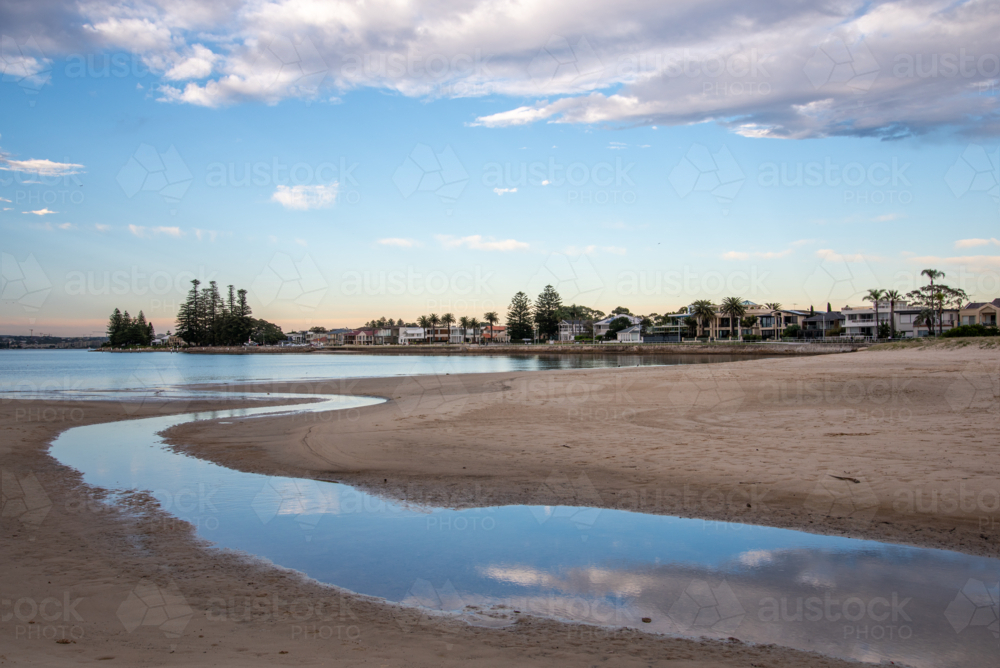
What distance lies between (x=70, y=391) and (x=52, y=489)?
31246mm

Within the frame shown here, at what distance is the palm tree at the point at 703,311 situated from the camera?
13662cm

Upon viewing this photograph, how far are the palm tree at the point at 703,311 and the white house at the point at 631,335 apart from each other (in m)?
13.5

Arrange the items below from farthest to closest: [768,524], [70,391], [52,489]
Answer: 1. [70,391]
2. [52,489]
3. [768,524]

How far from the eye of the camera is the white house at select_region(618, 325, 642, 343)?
144625 mm

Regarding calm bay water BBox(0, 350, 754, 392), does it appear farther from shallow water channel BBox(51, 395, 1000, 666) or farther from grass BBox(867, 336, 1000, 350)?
shallow water channel BBox(51, 395, 1000, 666)

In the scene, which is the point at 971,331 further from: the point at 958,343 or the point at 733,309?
the point at 733,309

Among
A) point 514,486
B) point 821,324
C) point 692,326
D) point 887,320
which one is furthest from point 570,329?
point 514,486

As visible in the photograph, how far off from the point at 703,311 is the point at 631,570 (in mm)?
137060

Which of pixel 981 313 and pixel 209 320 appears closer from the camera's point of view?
pixel 981 313

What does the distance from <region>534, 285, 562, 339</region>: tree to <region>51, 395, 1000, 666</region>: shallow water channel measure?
6210 inches

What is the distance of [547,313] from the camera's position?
16875 cm

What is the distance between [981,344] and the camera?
39.5m

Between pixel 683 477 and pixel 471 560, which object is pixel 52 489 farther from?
pixel 683 477

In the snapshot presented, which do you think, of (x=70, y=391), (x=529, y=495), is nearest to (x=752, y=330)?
(x=70, y=391)
